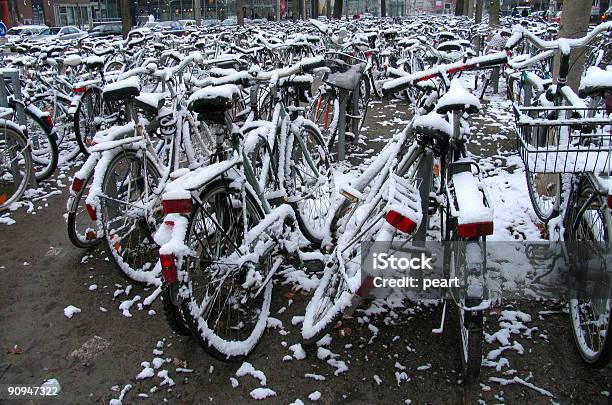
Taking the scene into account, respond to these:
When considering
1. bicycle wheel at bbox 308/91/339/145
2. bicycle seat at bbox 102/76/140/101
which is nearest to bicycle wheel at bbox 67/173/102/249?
bicycle seat at bbox 102/76/140/101

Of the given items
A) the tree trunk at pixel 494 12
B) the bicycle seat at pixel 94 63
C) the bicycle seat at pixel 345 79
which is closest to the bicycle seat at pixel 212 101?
the bicycle seat at pixel 345 79

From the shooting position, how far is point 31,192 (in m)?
5.16

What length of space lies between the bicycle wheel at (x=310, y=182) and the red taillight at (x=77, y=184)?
1515 millimetres

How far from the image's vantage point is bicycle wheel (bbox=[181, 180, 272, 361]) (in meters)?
2.45

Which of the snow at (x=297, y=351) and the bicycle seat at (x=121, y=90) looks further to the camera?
the bicycle seat at (x=121, y=90)

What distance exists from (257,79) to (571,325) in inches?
104

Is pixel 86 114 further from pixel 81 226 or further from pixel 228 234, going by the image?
pixel 228 234

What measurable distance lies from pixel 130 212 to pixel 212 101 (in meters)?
1.28

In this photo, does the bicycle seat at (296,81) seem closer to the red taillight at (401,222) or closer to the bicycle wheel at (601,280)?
the red taillight at (401,222)

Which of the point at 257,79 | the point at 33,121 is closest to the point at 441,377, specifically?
the point at 257,79

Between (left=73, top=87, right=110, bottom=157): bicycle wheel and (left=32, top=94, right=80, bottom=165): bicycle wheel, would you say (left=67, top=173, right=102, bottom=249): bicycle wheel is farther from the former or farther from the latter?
(left=32, top=94, right=80, bottom=165): bicycle wheel

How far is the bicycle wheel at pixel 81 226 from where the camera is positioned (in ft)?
11.5

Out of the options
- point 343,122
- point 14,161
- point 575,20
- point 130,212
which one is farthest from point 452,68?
point 14,161

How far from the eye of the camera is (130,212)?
339 cm
